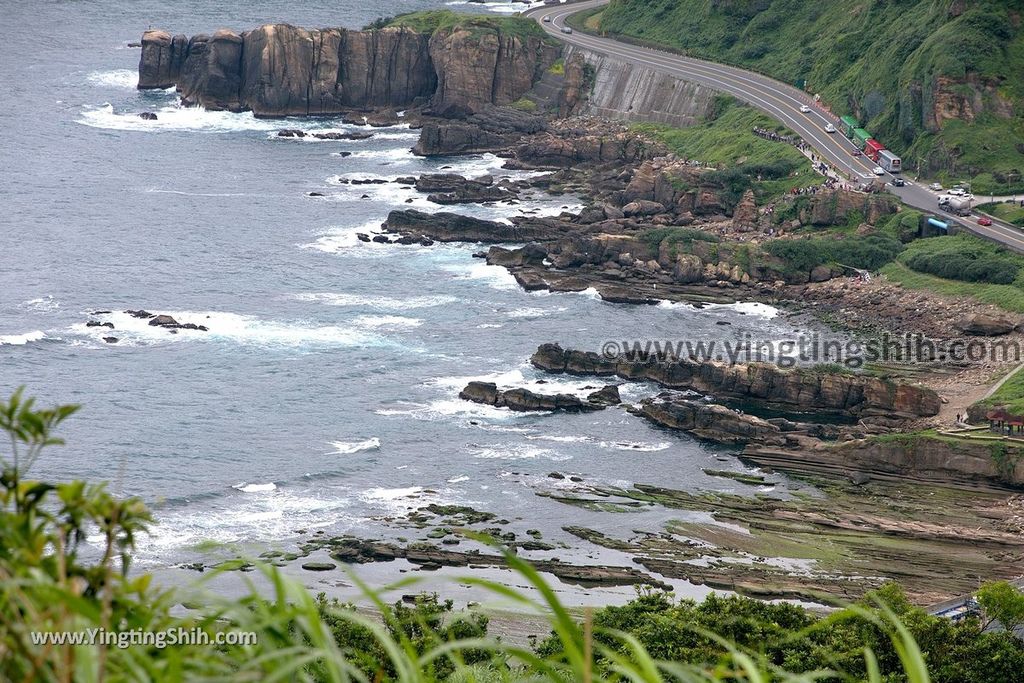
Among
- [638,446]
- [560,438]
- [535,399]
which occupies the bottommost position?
[560,438]

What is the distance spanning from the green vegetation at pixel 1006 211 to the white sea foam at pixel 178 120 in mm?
86502

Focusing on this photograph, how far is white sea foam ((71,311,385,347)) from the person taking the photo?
107m

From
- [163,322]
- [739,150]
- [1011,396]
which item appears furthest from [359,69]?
[1011,396]

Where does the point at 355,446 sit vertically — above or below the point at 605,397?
below

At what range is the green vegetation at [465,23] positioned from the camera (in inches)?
6909

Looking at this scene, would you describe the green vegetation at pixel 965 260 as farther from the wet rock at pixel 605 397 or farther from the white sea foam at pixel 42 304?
the white sea foam at pixel 42 304

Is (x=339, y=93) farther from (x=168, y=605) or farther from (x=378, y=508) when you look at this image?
(x=168, y=605)

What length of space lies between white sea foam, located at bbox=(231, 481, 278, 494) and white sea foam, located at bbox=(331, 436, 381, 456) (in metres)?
6.05

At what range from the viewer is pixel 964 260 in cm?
10925

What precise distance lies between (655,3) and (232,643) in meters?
186

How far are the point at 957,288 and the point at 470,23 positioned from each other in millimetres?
85040

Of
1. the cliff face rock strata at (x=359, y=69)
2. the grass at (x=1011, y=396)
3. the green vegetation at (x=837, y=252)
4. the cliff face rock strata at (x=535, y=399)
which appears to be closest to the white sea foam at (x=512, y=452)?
the cliff face rock strata at (x=535, y=399)

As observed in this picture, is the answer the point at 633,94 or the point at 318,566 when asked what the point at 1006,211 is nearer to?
the point at 633,94

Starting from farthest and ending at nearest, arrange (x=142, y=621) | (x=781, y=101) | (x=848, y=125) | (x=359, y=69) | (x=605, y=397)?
1. (x=359, y=69)
2. (x=781, y=101)
3. (x=848, y=125)
4. (x=605, y=397)
5. (x=142, y=621)
